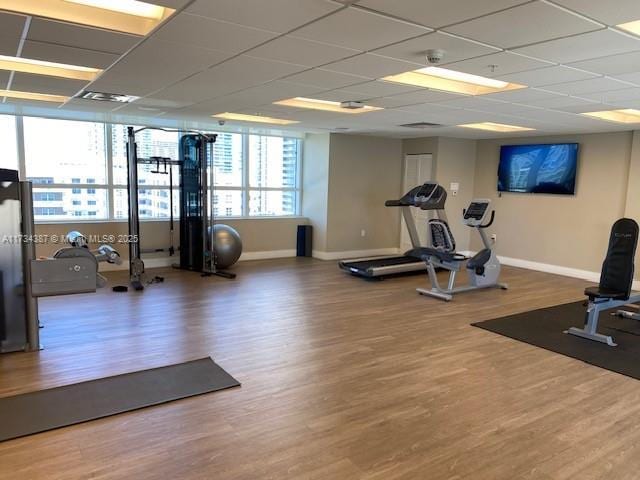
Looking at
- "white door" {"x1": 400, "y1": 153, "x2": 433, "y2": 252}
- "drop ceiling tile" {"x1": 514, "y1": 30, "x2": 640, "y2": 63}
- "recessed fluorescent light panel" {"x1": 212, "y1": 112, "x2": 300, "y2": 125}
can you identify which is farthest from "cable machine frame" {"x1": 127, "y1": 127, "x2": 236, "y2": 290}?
"drop ceiling tile" {"x1": 514, "y1": 30, "x2": 640, "y2": 63}

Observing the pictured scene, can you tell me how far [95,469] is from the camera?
97.1 inches

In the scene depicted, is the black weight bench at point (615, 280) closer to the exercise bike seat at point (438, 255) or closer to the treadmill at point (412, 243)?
the exercise bike seat at point (438, 255)

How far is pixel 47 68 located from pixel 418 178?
6.59 meters

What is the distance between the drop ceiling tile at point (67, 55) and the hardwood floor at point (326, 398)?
7.75ft

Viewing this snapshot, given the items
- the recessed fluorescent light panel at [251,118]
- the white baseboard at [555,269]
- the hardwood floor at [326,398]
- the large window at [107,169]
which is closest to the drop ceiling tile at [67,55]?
the hardwood floor at [326,398]

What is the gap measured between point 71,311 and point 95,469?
3182 millimetres

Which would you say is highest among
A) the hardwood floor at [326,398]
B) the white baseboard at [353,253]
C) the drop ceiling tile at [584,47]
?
the drop ceiling tile at [584,47]

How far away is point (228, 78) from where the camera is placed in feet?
13.8

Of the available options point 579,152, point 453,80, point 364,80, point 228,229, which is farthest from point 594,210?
point 228,229

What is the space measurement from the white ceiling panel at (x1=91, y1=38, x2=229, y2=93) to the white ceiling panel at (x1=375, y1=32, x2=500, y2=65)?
1.23 meters

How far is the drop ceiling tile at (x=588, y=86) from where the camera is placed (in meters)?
3.94

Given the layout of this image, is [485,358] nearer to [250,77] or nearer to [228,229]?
[250,77]

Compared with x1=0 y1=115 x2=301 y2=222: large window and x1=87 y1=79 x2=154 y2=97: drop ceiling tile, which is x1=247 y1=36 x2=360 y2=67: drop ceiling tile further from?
x1=0 y1=115 x2=301 y2=222: large window


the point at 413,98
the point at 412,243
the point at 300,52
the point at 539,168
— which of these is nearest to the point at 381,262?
the point at 412,243
